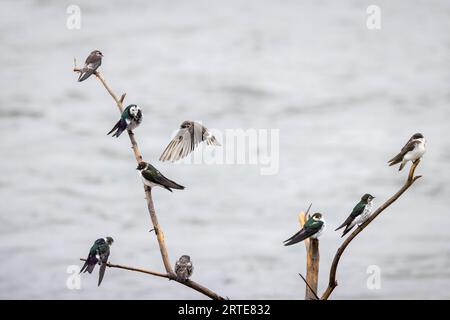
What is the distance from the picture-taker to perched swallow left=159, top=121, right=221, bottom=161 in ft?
22.5

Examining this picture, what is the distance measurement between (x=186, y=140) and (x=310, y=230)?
6.79 ft

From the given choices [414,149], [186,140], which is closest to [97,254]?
[186,140]

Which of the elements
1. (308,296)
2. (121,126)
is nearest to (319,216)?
(308,296)

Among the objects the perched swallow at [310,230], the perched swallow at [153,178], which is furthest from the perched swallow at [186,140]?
the perched swallow at [310,230]

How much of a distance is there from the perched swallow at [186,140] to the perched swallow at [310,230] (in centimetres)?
171

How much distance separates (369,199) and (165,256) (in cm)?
244

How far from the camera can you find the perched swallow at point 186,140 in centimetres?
684

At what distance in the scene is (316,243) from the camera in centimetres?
510

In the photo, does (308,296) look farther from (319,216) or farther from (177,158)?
(177,158)

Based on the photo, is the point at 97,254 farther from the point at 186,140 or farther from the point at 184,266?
the point at 186,140

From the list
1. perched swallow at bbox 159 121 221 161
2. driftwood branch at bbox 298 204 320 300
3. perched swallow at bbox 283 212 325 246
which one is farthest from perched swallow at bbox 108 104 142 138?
driftwood branch at bbox 298 204 320 300

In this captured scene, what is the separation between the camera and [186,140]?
7.03m

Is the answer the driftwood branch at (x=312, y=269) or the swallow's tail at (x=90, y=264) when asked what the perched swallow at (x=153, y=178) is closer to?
the swallow's tail at (x=90, y=264)
